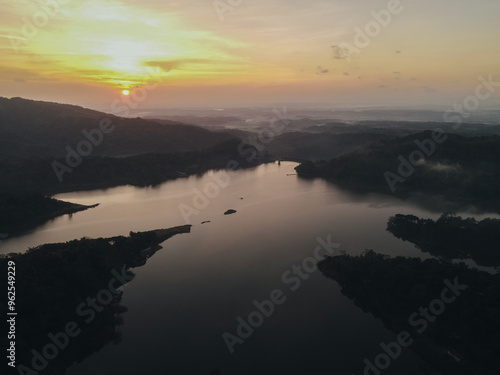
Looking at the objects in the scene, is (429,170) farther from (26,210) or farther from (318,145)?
(26,210)

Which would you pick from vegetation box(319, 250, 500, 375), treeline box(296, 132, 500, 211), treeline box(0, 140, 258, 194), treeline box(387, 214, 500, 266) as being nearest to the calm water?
vegetation box(319, 250, 500, 375)

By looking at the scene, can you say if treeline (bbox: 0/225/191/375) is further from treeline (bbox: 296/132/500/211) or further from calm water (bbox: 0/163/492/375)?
treeline (bbox: 296/132/500/211)

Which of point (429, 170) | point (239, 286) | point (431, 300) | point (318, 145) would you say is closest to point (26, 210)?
point (239, 286)

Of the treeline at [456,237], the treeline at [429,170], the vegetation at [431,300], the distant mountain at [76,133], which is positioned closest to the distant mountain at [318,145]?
the distant mountain at [76,133]

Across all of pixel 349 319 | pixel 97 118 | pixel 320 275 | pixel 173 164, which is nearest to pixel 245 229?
pixel 320 275

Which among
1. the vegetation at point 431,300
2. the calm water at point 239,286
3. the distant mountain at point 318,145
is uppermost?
the distant mountain at point 318,145

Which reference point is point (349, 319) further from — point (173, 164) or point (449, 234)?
point (173, 164)

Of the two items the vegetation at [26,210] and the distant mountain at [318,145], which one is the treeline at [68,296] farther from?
the distant mountain at [318,145]
